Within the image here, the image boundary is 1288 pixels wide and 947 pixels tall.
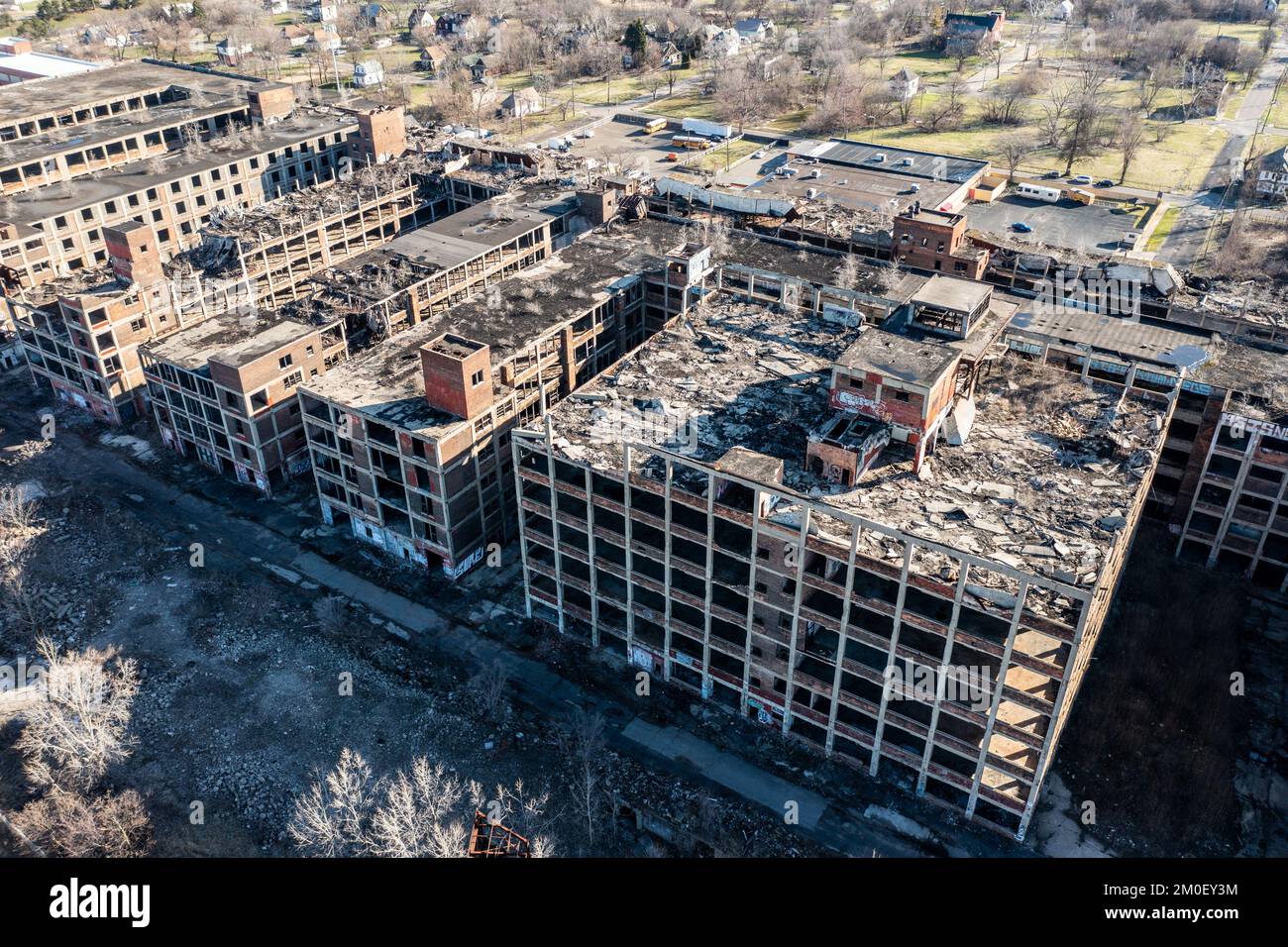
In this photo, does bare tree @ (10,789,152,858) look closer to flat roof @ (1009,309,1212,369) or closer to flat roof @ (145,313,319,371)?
flat roof @ (145,313,319,371)

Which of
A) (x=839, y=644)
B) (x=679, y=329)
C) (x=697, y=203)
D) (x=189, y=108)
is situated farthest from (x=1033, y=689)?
(x=189, y=108)

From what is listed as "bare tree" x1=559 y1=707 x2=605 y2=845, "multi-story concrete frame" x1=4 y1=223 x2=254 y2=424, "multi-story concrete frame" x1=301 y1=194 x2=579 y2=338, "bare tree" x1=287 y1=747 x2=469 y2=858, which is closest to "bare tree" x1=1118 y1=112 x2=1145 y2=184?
"multi-story concrete frame" x1=301 y1=194 x2=579 y2=338

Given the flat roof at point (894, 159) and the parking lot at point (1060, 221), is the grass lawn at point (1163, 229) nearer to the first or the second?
the parking lot at point (1060, 221)

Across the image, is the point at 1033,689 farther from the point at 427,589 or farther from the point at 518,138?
the point at 518,138

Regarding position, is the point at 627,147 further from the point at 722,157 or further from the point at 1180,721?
the point at 1180,721

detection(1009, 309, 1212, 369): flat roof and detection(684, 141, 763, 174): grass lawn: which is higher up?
detection(1009, 309, 1212, 369): flat roof

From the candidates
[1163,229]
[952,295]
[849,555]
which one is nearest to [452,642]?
[849,555]

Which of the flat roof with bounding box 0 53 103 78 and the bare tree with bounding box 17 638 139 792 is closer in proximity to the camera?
the bare tree with bounding box 17 638 139 792
